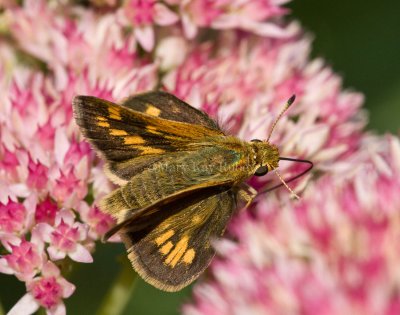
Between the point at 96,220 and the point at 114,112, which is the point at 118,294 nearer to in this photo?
the point at 96,220

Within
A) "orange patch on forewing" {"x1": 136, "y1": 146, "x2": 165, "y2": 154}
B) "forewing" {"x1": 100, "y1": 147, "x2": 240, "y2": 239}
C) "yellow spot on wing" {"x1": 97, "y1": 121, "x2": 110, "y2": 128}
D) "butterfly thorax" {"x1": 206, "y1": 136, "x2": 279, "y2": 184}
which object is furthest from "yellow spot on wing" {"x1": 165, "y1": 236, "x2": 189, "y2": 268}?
"yellow spot on wing" {"x1": 97, "y1": 121, "x2": 110, "y2": 128}

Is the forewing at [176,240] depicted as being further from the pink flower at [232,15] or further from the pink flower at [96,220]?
the pink flower at [232,15]

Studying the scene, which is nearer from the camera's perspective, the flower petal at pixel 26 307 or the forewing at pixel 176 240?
the forewing at pixel 176 240

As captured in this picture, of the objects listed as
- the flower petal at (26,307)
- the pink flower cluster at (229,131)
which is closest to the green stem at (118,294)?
the pink flower cluster at (229,131)

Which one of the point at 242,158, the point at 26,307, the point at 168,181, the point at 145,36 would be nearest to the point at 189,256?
the point at 168,181

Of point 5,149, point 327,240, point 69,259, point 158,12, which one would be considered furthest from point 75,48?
point 327,240

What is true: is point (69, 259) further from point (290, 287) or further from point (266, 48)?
point (266, 48)

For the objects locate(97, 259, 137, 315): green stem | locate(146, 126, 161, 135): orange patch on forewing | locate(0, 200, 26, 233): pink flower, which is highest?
locate(146, 126, 161, 135): orange patch on forewing

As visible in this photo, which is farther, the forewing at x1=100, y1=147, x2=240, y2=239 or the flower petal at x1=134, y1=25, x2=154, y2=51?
the flower petal at x1=134, y1=25, x2=154, y2=51

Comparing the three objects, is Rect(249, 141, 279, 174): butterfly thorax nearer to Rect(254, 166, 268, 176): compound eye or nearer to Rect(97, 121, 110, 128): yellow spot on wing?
Rect(254, 166, 268, 176): compound eye
